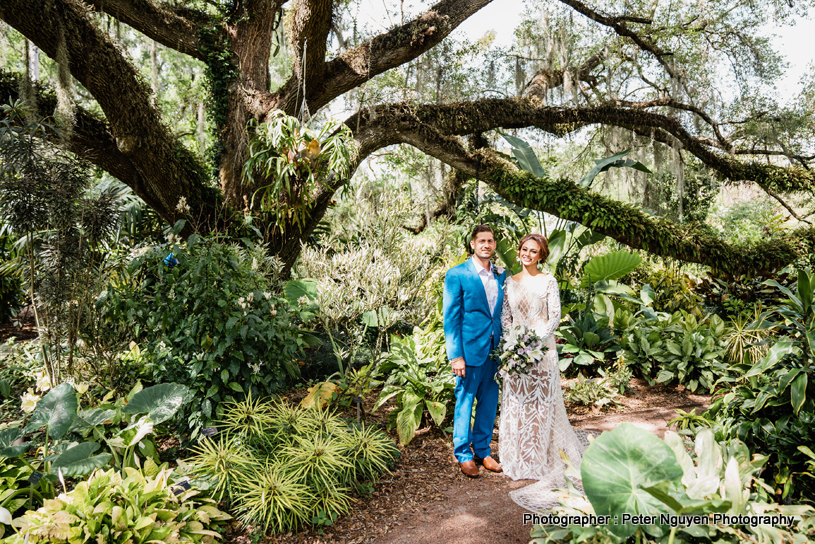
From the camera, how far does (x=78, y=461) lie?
2467 mm

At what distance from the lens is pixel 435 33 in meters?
5.72

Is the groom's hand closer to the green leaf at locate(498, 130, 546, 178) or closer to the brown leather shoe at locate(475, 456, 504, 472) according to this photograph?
the brown leather shoe at locate(475, 456, 504, 472)

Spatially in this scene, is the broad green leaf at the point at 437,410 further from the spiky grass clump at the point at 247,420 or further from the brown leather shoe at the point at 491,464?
the spiky grass clump at the point at 247,420

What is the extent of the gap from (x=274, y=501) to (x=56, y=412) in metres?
1.36

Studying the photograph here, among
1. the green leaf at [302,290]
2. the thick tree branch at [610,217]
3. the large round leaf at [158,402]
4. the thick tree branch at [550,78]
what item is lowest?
the large round leaf at [158,402]

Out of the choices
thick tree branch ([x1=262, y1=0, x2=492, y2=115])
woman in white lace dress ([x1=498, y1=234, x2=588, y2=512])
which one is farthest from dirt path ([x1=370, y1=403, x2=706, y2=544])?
thick tree branch ([x1=262, y1=0, x2=492, y2=115])

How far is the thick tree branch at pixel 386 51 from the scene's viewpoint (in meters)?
5.74

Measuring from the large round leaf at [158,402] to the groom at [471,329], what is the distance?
1750 millimetres

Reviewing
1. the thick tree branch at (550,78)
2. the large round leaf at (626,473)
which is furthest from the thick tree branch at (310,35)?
the large round leaf at (626,473)

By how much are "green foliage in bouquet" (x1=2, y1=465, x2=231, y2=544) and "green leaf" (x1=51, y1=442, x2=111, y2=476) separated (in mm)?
67

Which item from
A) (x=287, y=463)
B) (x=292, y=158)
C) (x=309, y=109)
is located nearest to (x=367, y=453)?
(x=287, y=463)

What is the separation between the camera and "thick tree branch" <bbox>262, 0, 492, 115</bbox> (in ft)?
18.8

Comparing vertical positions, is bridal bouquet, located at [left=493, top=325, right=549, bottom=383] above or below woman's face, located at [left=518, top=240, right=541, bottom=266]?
below

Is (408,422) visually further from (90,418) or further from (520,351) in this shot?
(90,418)
